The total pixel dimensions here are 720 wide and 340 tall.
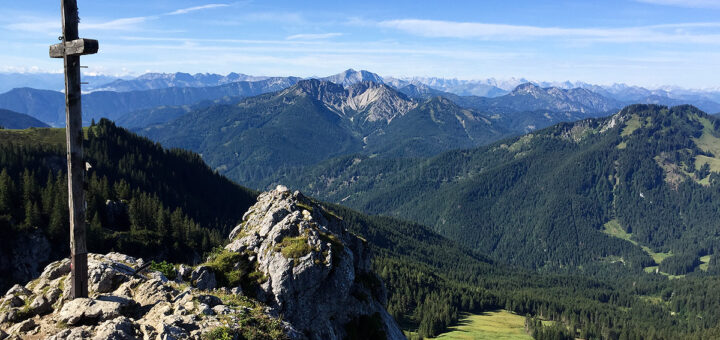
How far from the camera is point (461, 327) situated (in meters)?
168

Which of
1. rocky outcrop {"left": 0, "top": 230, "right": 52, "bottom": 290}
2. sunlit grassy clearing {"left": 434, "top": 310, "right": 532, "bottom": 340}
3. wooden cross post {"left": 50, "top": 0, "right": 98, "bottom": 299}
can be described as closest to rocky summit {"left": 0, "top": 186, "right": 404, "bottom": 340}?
wooden cross post {"left": 50, "top": 0, "right": 98, "bottom": 299}

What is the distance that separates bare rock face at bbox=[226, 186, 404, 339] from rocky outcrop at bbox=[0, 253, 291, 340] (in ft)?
37.5

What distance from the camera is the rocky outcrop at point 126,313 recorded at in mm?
20000

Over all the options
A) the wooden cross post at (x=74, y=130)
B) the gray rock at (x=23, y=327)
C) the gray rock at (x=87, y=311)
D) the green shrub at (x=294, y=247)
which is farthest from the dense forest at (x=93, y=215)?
the gray rock at (x=87, y=311)

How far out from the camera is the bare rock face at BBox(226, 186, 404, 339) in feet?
129

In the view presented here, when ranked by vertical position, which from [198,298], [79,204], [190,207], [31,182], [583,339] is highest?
[79,204]

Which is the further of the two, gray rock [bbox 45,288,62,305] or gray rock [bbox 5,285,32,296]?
gray rock [bbox 5,285,32,296]

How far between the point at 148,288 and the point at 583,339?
21975 cm

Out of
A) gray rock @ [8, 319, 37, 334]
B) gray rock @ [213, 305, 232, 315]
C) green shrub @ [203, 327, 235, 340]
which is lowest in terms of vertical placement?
gray rock @ [8, 319, 37, 334]

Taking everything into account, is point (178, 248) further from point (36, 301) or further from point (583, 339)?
point (583, 339)

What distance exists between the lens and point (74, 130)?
2155cm

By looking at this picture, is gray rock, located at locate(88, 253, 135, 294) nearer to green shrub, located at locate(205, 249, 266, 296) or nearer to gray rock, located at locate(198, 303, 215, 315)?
gray rock, located at locate(198, 303, 215, 315)

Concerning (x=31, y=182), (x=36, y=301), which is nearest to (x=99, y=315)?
(x=36, y=301)

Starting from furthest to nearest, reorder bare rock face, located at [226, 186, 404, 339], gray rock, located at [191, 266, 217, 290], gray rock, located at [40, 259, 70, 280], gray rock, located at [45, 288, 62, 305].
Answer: bare rock face, located at [226, 186, 404, 339]
gray rock, located at [191, 266, 217, 290]
gray rock, located at [40, 259, 70, 280]
gray rock, located at [45, 288, 62, 305]
